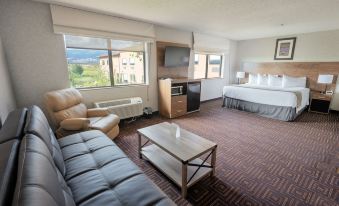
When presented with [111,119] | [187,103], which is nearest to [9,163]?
[111,119]

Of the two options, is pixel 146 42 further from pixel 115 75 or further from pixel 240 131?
pixel 240 131

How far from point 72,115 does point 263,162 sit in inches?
119

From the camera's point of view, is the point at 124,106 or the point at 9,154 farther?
the point at 124,106

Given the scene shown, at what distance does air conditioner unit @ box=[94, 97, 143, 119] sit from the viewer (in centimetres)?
350

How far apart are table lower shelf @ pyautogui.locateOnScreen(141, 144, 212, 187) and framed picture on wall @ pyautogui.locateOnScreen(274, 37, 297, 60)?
17.2 feet

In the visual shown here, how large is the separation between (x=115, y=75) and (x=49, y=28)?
1.45 m

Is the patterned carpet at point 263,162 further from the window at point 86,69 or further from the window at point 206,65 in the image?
the window at point 206,65

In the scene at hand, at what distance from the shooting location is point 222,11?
3.05 metres

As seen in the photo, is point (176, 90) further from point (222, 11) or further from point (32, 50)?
point (32, 50)

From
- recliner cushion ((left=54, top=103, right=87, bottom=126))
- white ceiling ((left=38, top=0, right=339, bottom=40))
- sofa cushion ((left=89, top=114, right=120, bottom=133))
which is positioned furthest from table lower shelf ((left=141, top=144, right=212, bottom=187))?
white ceiling ((left=38, top=0, right=339, bottom=40))

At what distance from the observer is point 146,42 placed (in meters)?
4.02

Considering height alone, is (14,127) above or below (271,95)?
above

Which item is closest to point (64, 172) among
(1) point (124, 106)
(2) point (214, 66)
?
(1) point (124, 106)

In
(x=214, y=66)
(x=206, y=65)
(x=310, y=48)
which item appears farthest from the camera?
(x=214, y=66)
